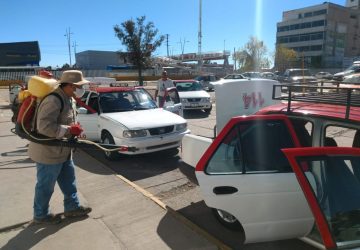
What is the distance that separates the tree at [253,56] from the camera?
84688 mm

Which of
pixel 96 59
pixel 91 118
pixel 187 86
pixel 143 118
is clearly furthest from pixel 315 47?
pixel 143 118

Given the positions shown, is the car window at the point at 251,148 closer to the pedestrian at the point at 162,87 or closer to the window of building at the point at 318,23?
the pedestrian at the point at 162,87

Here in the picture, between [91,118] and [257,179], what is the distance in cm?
567

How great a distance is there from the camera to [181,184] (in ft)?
19.2

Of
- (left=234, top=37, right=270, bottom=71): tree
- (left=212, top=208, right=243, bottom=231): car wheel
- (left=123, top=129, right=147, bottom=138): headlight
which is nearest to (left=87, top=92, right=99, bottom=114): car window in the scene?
(left=123, top=129, right=147, bottom=138): headlight

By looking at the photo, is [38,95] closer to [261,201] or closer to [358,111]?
[261,201]

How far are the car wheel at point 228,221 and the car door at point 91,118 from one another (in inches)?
184

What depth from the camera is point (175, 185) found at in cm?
581

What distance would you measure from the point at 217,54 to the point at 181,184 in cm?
7972

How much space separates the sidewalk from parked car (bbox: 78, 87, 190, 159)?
1.08 meters

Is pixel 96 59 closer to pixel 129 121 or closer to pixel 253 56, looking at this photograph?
pixel 253 56

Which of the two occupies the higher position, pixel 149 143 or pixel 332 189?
pixel 332 189

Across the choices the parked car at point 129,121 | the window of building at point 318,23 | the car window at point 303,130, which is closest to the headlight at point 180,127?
the parked car at point 129,121

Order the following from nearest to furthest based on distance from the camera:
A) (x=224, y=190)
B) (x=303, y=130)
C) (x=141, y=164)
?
1. (x=224, y=190)
2. (x=303, y=130)
3. (x=141, y=164)
